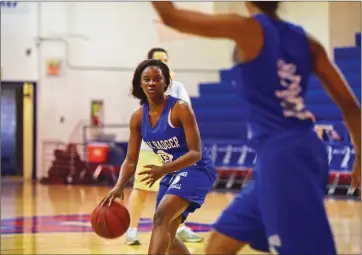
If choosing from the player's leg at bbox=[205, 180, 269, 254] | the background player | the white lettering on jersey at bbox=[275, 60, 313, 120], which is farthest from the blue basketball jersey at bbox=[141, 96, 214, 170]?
the background player

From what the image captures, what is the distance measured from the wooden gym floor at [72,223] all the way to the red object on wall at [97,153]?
7.23 ft

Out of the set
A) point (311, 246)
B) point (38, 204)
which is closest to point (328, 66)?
point (311, 246)

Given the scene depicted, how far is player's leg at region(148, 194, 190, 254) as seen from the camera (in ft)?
13.9

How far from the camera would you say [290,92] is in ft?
9.48

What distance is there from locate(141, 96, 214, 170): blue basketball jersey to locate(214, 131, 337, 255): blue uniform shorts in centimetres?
156

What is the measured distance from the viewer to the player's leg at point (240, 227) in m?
3.00

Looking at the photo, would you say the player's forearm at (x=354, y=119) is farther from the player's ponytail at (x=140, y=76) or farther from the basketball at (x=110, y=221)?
the player's ponytail at (x=140, y=76)

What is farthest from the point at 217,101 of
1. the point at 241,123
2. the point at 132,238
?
the point at 132,238

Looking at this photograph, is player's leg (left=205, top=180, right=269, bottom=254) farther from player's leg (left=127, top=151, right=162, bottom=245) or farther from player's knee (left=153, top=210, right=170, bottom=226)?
player's leg (left=127, top=151, right=162, bottom=245)

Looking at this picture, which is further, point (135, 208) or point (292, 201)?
point (135, 208)

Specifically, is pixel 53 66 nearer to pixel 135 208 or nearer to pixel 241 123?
pixel 241 123

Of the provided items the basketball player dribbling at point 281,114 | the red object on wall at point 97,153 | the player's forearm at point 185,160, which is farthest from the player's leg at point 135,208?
the red object on wall at point 97,153

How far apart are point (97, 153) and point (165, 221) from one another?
12.6 meters

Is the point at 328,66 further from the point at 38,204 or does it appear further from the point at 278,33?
the point at 38,204
